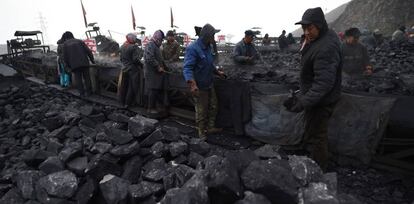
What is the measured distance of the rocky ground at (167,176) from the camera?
2570 millimetres

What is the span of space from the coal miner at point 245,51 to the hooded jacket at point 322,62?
3588mm

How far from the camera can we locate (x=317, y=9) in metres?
3.39

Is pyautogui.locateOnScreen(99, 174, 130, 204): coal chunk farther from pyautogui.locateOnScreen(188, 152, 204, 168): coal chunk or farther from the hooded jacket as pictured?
the hooded jacket

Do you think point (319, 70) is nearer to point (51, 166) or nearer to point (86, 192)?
point (86, 192)

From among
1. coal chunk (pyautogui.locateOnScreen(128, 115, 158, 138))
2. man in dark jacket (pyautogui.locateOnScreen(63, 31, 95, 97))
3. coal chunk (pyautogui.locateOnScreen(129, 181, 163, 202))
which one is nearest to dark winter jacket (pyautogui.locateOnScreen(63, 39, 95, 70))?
man in dark jacket (pyautogui.locateOnScreen(63, 31, 95, 97))

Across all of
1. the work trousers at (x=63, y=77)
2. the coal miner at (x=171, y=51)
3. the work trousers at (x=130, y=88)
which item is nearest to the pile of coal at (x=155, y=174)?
the work trousers at (x=130, y=88)

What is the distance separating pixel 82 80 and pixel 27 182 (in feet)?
21.3

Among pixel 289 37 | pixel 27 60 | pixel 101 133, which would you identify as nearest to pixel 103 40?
pixel 27 60

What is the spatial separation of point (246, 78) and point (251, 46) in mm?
1434

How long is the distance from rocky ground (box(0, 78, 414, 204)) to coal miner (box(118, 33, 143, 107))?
110 inches

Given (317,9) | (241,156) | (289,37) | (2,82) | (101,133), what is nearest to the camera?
(241,156)

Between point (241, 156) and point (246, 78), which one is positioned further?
point (246, 78)

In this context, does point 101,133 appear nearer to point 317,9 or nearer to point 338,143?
point 317,9

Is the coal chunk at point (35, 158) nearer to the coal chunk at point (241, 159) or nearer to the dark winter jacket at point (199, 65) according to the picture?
the coal chunk at point (241, 159)
